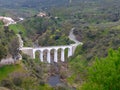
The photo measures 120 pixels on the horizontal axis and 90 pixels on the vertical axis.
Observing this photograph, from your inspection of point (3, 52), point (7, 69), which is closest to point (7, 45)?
point (7, 69)

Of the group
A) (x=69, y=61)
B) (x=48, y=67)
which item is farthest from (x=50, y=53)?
(x=48, y=67)

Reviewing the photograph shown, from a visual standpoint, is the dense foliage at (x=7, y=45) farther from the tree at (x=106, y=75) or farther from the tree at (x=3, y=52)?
the tree at (x=106, y=75)

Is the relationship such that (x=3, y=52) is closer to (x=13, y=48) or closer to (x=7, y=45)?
(x=7, y=45)

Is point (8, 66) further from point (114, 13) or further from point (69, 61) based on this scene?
point (114, 13)

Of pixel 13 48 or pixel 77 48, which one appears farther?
pixel 77 48

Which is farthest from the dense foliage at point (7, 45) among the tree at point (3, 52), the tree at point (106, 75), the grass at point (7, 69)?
the tree at point (106, 75)

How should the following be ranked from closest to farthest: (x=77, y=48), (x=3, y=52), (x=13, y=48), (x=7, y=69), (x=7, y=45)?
1. (x=3, y=52)
2. (x=7, y=69)
3. (x=7, y=45)
4. (x=13, y=48)
5. (x=77, y=48)

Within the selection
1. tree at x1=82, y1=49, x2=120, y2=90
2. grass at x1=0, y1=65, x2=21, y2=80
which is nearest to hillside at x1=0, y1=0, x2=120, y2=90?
tree at x1=82, y1=49, x2=120, y2=90

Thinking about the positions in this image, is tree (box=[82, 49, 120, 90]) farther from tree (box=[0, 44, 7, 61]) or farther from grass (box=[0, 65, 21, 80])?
tree (box=[0, 44, 7, 61])
